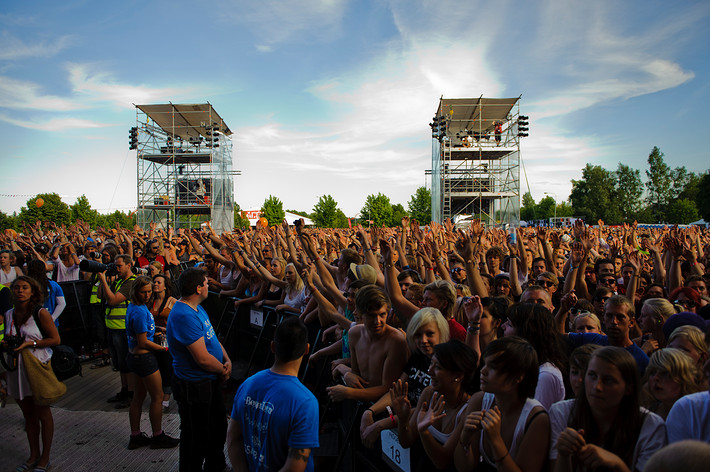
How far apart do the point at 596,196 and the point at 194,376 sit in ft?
300

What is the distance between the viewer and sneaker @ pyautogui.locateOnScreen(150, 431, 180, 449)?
15.4ft

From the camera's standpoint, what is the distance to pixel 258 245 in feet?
36.3

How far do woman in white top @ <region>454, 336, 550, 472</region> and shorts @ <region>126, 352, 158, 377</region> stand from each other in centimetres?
367

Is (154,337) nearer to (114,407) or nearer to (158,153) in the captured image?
(114,407)

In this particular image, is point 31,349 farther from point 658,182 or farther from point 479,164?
point 658,182

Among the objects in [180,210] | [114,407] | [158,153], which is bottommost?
[114,407]

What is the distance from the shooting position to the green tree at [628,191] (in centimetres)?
8269

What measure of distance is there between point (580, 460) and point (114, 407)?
5.87 meters

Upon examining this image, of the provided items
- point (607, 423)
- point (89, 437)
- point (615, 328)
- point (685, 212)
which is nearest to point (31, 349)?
point (89, 437)

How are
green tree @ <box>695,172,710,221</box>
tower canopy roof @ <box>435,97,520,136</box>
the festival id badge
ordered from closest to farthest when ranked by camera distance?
the festival id badge
tower canopy roof @ <box>435,97,520,136</box>
green tree @ <box>695,172,710,221</box>

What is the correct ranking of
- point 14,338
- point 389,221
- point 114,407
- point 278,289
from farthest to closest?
1. point 389,221
2. point 278,289
3. point 114,407
4. point 14,338

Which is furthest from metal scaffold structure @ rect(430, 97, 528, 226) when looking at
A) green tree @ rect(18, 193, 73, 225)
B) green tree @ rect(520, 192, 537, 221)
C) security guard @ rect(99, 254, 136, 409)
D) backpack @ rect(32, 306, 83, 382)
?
green tree @ rect(520, 192, 537, 221)

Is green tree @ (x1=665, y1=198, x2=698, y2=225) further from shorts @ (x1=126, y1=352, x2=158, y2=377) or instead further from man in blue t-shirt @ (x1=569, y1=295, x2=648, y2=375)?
shorts @ (x1=126, y1=352, x2=158, y2=377)

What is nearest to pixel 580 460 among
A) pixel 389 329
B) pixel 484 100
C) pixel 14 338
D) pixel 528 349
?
pixel 528 349
